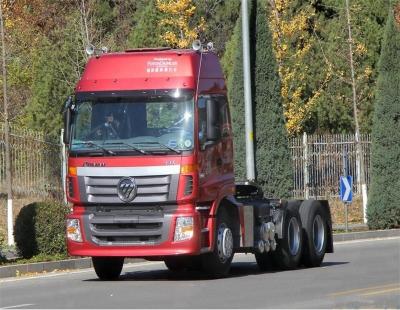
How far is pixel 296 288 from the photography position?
1645 cm

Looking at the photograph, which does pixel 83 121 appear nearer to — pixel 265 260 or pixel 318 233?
pixel 265 260

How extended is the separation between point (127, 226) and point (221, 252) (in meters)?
1.59

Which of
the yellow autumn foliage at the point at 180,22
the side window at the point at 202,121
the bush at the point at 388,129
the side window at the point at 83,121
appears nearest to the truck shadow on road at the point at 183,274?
the side window at the point at 202,121

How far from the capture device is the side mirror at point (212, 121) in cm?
1827

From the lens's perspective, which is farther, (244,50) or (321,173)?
(321,173)

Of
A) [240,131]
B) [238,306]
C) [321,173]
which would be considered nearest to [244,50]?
[240,131]

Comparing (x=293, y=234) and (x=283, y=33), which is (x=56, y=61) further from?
(x=293, y=234)

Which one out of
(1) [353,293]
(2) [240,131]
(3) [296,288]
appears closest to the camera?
(1) [353,293]

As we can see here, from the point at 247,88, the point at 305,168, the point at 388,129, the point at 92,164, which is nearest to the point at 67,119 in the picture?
the point at 92,164

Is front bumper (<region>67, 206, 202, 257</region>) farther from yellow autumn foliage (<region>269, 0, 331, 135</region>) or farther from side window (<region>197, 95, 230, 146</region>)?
yellow autumn foliage (<region>269, 0, 331, 135</region>)

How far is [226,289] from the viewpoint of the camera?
16.5m

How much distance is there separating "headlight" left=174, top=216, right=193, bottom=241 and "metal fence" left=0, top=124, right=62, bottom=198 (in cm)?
1080

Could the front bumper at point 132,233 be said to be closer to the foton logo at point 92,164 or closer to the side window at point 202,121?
the foton logo at point 92,164

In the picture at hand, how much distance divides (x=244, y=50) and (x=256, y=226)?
398 inches
